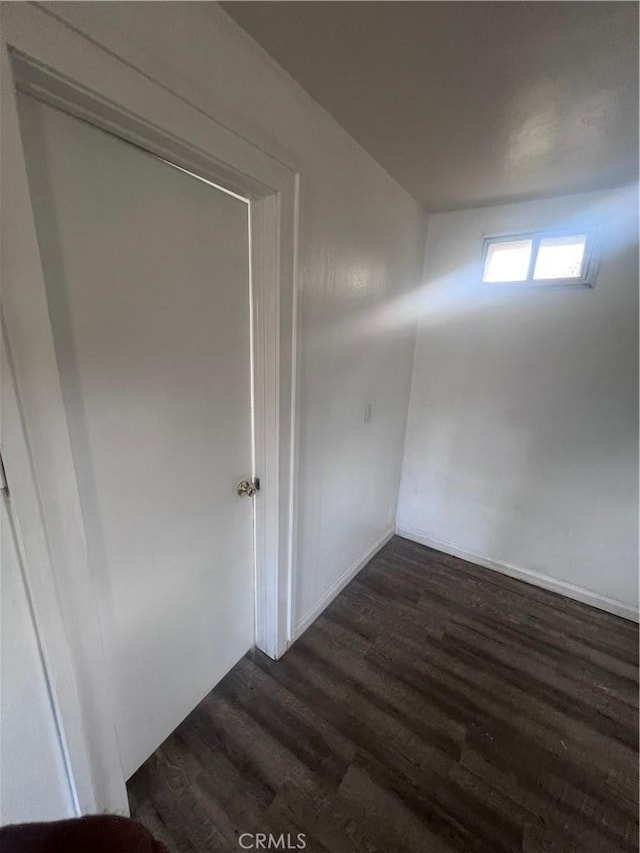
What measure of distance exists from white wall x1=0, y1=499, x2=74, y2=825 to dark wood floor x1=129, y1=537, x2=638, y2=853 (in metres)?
0.45

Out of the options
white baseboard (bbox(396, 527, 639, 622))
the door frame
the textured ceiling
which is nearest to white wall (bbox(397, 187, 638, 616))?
white baseboard (bbox(396, 527, 639, 622))

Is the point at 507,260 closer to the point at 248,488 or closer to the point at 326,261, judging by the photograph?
the point at 326,261

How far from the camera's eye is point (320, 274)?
1.44 m

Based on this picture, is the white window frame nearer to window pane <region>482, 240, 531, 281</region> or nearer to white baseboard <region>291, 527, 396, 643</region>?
window pane <region>482, 240, 531, 281</region>

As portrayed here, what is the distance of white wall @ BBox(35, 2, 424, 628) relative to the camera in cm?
82

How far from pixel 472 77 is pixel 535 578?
102 inches

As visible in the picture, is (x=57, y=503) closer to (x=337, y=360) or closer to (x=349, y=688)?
(x=337, y=360)

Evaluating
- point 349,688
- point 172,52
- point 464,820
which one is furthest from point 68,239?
point 464,820

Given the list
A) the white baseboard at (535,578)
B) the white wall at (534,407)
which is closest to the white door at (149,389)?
the white wall at (534,407)

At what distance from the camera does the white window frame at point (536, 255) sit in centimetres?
183

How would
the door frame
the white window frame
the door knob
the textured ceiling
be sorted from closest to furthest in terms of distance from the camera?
the door frame, the textured ceiling, the door knob, the white window frame

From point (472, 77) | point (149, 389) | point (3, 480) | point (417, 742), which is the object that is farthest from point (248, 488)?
point (472, 77)

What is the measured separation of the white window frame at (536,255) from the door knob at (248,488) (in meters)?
1.83

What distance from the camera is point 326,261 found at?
145 cm
